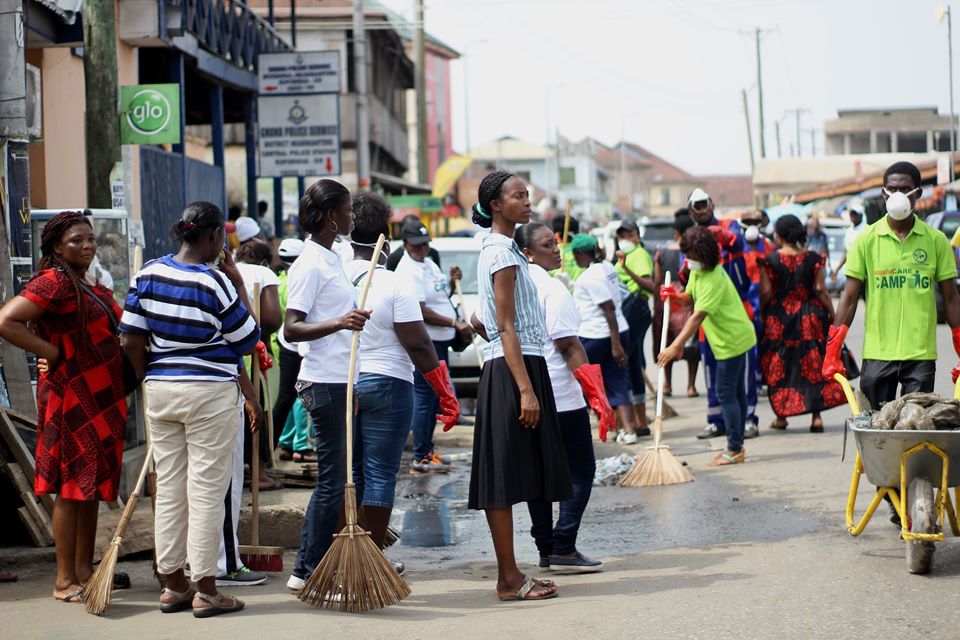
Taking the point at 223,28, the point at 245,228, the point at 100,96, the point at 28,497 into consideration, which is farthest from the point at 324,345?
the point at 223,28

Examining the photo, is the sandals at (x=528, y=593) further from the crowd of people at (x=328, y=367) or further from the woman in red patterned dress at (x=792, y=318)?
the woman in red patterned dress at (x=792, y=318)

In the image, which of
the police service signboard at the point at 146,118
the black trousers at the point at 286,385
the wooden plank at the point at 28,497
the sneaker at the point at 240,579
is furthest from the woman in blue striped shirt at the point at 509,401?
the police service signboard at the point at 146,118

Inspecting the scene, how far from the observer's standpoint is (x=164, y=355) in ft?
18.7

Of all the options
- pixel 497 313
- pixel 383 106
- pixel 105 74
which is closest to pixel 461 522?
pixel 497 313

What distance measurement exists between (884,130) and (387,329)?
87.3m

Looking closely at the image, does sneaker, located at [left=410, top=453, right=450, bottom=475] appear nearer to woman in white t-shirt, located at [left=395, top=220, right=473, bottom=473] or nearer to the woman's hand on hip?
woman in white t-shirt, located at [left=395, top=220, right=473, bottom=473]

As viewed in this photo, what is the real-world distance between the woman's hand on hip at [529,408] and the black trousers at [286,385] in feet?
12.4

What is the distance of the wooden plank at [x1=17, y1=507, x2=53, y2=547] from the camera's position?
7070 millimetres

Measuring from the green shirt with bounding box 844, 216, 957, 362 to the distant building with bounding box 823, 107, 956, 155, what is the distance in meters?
82.4

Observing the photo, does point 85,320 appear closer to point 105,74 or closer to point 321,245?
point 321,245

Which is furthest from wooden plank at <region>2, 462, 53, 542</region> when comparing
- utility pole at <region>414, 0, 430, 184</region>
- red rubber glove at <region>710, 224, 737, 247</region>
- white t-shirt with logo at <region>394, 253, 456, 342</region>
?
utility pole at <region>414, 0, 430, 184</region>

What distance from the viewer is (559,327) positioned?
7.08 meters

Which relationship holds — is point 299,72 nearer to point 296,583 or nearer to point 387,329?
point 387,329

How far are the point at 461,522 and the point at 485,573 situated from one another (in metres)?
1.66
